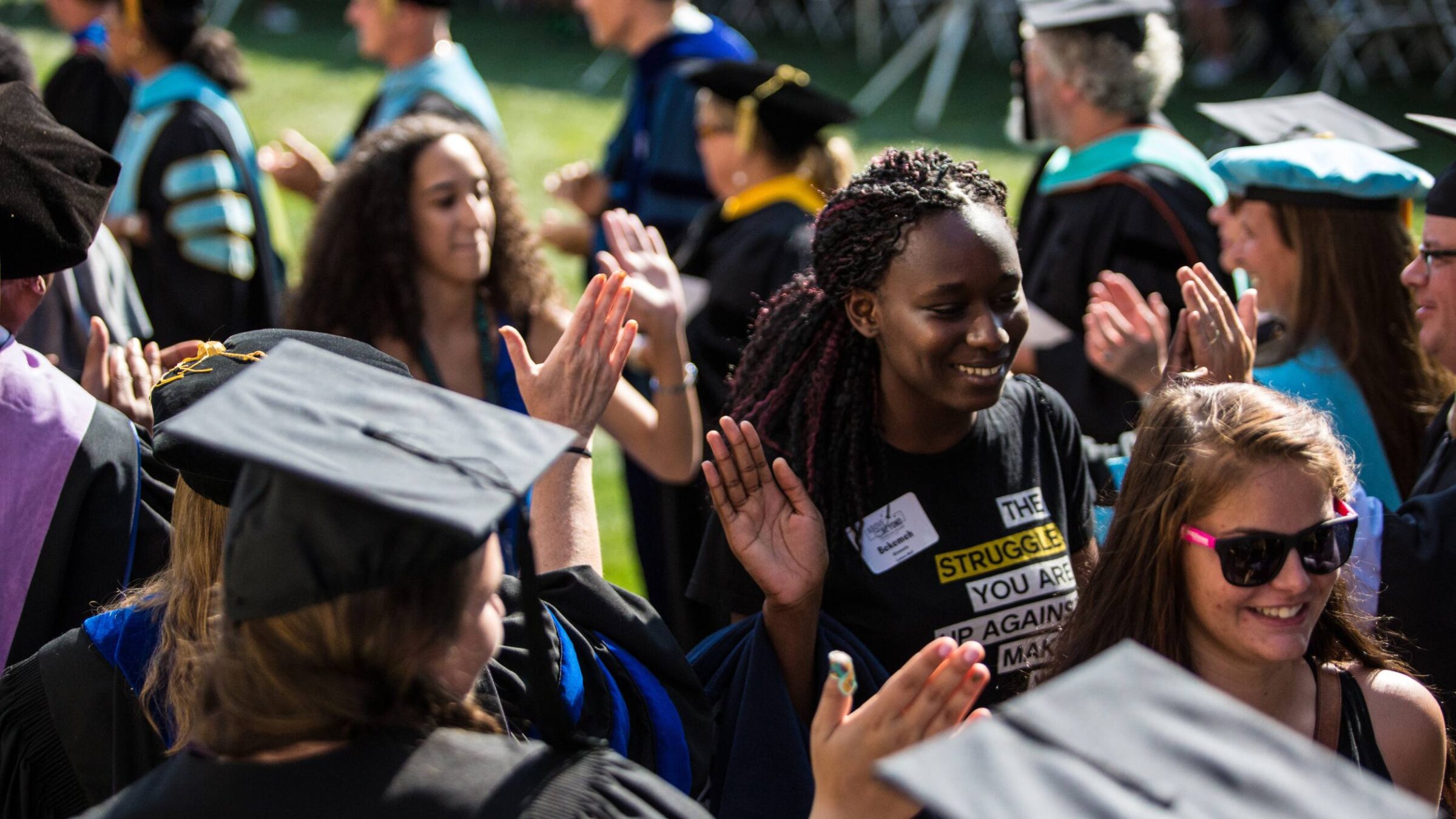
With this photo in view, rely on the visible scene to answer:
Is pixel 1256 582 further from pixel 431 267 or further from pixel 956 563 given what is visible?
pixel 431 267

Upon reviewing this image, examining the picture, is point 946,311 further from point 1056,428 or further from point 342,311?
point 342,311

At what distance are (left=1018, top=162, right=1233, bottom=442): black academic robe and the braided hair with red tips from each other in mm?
1527

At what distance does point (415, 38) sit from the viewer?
19.2ft

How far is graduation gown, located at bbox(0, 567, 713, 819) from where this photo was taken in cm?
205

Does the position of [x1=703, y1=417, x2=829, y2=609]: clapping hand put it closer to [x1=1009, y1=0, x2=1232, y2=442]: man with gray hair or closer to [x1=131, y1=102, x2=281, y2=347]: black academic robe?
[x1=1009, y1=0, x2=1232, y2=442]: man with gray hair

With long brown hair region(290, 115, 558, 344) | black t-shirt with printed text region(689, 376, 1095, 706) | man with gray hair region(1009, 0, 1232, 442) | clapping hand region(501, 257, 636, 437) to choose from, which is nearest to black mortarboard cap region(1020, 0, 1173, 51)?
man with gray hair region(1009, 0, 1232, 442)

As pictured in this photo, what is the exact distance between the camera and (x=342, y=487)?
4.93 ft

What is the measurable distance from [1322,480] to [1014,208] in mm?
7426

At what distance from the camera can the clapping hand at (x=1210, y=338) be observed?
109 inches

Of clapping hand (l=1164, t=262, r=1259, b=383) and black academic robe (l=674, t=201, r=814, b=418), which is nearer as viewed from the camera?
clapping hand (l=1164, t=262, r=1259, b=383)

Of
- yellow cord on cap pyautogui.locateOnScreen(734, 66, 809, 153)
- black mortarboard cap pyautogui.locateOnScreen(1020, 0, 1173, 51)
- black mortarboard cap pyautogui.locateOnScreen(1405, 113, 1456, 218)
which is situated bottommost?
yellow cord on cap pyautogui.locateOnScreen(734, 66, 809, 153)

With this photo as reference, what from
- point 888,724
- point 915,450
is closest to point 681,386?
point 915,450

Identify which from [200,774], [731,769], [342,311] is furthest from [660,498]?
[200,774]

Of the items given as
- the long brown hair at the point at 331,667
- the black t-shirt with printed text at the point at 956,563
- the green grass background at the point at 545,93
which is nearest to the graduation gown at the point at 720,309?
the black t-shirt with printed text at the point at 956,563
